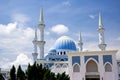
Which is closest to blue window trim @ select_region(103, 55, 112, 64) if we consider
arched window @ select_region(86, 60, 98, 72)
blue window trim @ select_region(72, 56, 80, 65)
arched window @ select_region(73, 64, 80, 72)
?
arched window @ select_region(86, 60, 98, 72)

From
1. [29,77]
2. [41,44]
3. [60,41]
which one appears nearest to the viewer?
[29,77]

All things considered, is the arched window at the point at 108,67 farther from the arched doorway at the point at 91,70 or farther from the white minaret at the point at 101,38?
the white minaret at the point at 101,38

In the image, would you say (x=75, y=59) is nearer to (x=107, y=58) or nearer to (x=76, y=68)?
(x=76, y=68)

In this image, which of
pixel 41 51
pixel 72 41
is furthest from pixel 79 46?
pixel 41 51

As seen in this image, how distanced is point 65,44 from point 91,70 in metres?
12.3

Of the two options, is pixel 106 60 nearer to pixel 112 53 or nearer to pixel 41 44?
pixel 112 53

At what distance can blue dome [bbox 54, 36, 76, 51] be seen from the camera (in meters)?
38.8

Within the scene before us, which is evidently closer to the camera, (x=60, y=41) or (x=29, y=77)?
(x=29, y=77)

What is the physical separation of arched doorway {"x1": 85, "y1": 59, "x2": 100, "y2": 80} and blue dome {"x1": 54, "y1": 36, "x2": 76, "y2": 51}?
1159cm

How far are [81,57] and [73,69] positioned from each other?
1.86 m

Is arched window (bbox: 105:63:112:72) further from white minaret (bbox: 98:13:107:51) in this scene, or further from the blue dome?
the blue dome

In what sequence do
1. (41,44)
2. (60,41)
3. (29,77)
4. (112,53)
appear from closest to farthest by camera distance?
(29,77)
(112,53)
(41,44)
(60,41)

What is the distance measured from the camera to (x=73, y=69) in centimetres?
2662

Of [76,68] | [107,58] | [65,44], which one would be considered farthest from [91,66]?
[65,44]
